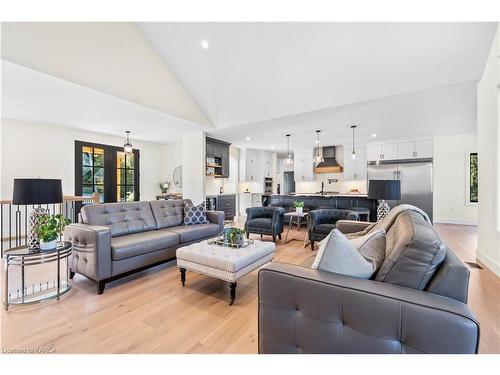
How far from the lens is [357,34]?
299cm

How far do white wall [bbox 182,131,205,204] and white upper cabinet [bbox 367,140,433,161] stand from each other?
5.32 metres

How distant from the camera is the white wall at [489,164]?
116 inches

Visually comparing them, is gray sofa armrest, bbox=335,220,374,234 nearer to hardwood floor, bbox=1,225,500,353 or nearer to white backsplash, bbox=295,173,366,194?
hardwood floor, bbox=1,225,500,353

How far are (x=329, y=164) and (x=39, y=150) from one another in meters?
7.96

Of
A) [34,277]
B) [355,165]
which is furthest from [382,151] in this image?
[34,277]

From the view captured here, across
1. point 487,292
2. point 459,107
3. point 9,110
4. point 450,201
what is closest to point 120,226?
point 9,110

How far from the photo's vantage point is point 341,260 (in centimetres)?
126

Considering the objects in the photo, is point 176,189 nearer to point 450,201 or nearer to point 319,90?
point 319,90

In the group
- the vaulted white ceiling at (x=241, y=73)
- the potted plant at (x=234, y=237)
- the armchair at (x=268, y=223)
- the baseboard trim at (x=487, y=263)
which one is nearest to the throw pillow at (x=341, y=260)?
the potted plant at (x=234, y=237)

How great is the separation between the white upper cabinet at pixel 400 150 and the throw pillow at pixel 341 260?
6.99 meters

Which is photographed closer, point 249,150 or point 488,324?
Answer: point 488,324

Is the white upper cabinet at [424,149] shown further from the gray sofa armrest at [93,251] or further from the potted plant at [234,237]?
the gray sofa armrest at [93,251]

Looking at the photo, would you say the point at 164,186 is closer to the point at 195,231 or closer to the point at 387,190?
the point at 195,231
